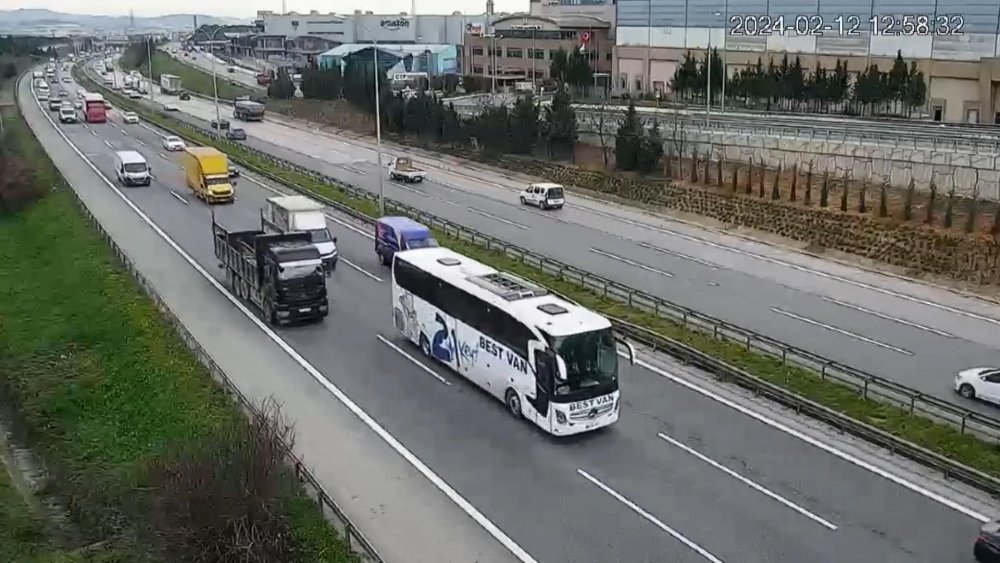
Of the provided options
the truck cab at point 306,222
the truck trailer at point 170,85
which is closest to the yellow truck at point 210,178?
the truck cab at point 306,222

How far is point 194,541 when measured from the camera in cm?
1473

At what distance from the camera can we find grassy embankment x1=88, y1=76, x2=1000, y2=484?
19.1 metres

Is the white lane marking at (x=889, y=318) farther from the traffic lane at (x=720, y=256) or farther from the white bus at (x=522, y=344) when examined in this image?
the white bus at (x=522, y=344)

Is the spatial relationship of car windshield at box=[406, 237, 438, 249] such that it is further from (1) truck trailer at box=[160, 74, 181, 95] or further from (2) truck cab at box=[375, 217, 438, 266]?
→ (1) truck trailer at box=[160, 74, 181, 95]

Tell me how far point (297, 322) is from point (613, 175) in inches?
1105

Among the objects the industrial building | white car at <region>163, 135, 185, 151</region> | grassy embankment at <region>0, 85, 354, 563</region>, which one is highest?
the industrial building

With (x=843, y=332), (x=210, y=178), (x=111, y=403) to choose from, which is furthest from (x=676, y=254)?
(x=210, y=178)

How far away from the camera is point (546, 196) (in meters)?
46.8

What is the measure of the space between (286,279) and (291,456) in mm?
10237

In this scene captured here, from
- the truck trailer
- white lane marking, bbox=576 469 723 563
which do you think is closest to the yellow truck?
white lane marking, bbox=576 469 723 563

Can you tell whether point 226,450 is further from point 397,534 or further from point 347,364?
point 347,364

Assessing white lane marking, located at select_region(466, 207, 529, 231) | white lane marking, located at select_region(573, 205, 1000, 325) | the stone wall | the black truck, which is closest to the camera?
the black truck
